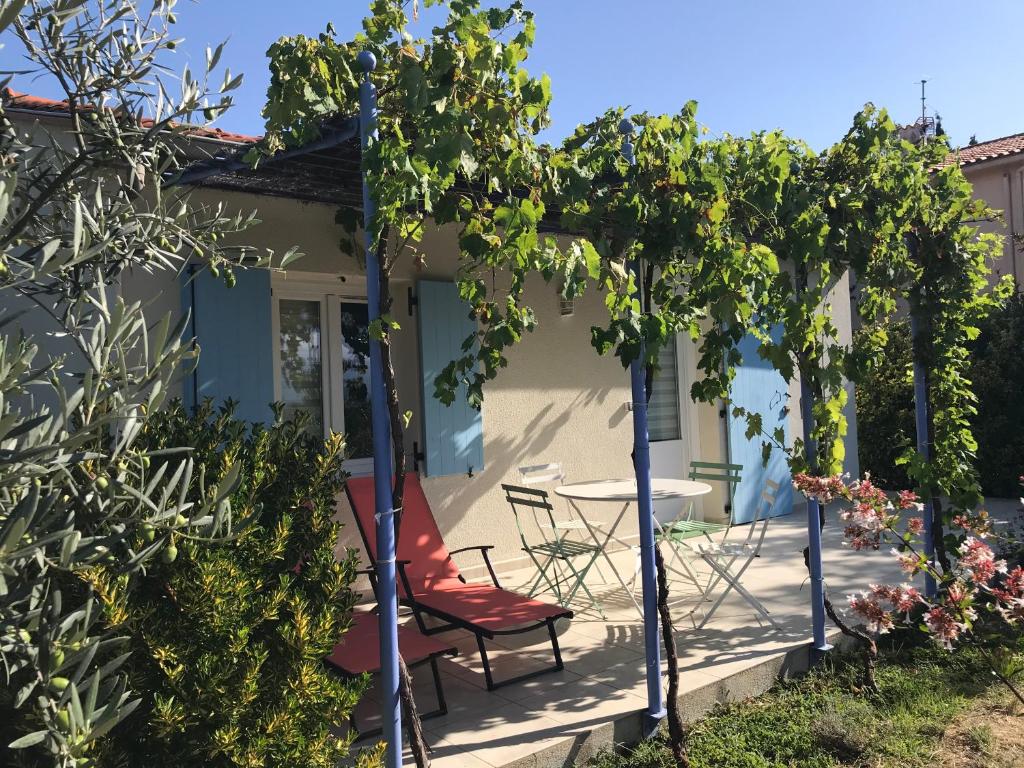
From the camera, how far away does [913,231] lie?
4.82 m

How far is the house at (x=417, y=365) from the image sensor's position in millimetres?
4555

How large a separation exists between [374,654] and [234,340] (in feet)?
7.45

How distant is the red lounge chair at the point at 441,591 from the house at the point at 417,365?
736 mm

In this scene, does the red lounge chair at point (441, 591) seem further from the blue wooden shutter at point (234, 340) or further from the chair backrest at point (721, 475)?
the chair backrest at point (721, 475)

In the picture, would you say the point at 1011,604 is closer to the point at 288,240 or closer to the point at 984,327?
the point at 288,240

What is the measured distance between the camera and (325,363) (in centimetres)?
584

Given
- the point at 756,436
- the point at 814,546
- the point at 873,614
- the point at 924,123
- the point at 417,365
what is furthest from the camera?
the point at 924,123

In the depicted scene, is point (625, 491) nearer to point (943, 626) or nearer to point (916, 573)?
point (916, 573)

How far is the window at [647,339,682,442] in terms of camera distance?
845 centimetres

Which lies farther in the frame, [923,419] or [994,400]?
[994,400]

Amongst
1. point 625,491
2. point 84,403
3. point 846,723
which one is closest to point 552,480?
Answer: point 625,491

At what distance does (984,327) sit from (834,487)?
819cm

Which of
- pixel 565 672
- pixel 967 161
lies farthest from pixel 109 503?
pixel 967 161

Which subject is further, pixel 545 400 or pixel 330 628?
pixel 545 400
